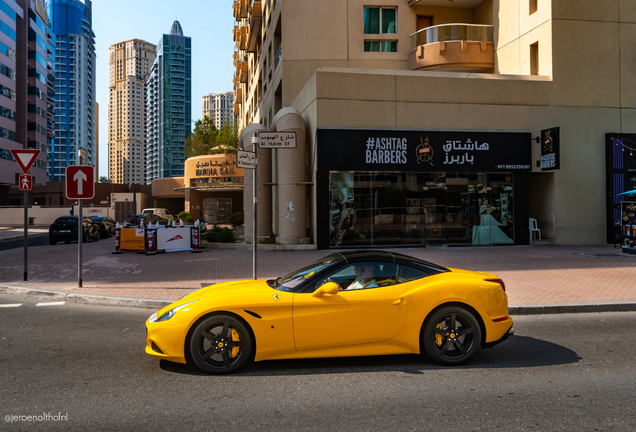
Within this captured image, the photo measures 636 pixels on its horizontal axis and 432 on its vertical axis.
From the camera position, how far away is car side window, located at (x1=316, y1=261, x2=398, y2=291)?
5227mm

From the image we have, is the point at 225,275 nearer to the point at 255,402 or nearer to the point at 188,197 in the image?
Answer: the point at 255,402

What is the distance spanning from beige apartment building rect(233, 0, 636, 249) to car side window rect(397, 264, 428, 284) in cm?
1224

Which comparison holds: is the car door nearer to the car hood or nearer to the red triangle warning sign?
the car hood

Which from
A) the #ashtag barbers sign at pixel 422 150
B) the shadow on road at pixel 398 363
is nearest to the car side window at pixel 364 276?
the shadow on road at pixel 398 363

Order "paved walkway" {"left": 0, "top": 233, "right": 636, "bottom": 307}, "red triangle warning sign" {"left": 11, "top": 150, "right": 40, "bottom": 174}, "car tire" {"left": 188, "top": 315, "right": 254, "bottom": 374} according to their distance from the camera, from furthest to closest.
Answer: "red triangle warning sign" {"left": 11, "top": 150, "right": 40, "bottom": 174}, "paved walkway" {"left": 0, "top": 233, "right": 636, "bottom": 307}, "car tire" {"left": 188, "top": 315, "right": 254, "bottom": 374}

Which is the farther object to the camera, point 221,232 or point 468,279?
point 221,232

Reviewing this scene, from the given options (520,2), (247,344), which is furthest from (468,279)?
(520,2)

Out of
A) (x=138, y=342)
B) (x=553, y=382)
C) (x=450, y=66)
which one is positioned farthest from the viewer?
(x=450, y=66)

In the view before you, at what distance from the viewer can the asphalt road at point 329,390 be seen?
3732 millimetres

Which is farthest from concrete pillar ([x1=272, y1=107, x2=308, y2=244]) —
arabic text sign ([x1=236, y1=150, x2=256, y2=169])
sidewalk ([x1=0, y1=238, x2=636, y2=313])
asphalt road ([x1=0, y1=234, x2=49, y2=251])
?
asphalt road ([x1=0, y1=234, x2=49, y2=251])

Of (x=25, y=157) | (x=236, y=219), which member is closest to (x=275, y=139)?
(x=25, y=157)

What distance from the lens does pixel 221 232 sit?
806 inches

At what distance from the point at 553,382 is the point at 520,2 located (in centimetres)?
2052

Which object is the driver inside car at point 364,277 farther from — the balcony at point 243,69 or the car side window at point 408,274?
the balcony at point 243,69
